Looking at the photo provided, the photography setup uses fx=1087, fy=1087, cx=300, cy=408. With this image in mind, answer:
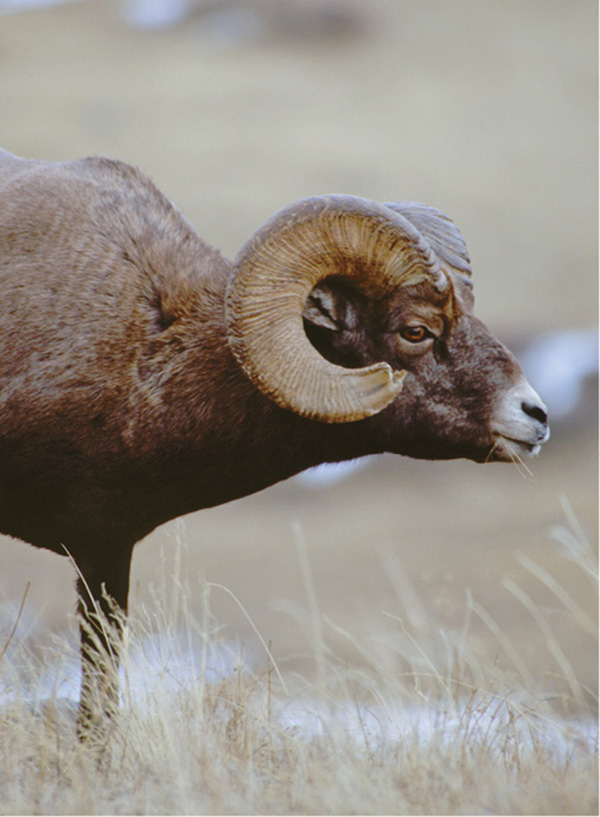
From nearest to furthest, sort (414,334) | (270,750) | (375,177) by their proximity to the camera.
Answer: (270,750)
(414,334)
(375,177)

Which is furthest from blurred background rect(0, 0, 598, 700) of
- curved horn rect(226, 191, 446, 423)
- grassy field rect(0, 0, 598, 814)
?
curved horn rect(226, 191, 446, 423)

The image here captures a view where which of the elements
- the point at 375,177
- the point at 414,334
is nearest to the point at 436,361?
the point at 414,334

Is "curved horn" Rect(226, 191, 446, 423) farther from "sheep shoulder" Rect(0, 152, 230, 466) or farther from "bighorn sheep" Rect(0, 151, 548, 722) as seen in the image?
"sheep shoulder" Rect(0, 152, 230, 466)

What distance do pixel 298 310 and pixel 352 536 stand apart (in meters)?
15.9

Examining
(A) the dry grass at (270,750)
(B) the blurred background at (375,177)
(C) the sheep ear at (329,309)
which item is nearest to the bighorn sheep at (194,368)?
(C) the sheep ear at (329,309)

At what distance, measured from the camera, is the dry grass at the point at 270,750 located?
409 cm

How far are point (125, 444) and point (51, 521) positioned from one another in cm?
62

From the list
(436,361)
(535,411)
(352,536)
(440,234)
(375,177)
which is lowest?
(352,536)

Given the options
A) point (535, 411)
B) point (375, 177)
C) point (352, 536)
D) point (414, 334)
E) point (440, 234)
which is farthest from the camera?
point (375, 177)

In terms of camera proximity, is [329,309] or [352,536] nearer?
[329,309]

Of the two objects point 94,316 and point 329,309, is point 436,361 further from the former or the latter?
point 94,316

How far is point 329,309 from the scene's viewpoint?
509cm

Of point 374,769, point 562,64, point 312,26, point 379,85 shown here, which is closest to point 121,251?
point 374,769

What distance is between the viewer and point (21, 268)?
17.2 ft
